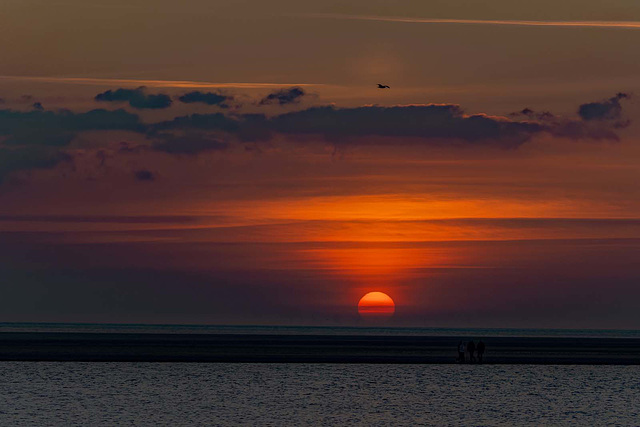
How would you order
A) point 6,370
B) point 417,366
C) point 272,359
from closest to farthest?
1. point 6,370
2. point 417,366
3. point 272,359

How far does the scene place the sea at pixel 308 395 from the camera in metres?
55.1

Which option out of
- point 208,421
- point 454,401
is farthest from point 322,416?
point 454,401

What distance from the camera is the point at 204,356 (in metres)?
108

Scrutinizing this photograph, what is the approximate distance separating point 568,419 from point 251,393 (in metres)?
22.2

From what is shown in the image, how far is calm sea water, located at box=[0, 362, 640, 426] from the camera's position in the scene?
5525cm

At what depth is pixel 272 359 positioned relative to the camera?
104250mm

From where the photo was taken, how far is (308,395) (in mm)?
67250

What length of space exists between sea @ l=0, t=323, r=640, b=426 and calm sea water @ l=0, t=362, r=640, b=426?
7 cm

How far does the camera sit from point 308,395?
67250mm

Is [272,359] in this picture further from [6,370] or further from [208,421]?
[208,421]

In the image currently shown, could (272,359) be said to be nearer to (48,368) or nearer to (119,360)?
(119,360)

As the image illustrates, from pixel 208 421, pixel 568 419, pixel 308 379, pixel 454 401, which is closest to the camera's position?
pixel 208 421

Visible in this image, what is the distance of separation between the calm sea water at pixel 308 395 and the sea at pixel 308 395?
7 cm

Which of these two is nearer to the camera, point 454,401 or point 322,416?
point 322,416
